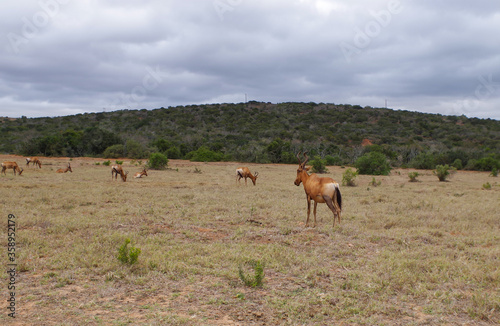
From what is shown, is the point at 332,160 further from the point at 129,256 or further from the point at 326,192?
the point at 129,256

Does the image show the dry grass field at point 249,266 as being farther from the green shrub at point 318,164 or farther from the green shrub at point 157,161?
the green shrub at point 157,161

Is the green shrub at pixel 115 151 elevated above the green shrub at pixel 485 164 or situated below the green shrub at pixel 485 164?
above

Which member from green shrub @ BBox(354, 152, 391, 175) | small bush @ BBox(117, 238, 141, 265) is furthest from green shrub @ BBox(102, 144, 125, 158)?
small bush @ BBox(117, 238, 141, 265)

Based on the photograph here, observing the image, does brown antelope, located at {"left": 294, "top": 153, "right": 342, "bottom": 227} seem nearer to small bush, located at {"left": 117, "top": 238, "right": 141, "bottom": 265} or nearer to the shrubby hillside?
small bush, located at {"left": 117, "top": 238, "right": 141, "bottom": 265}

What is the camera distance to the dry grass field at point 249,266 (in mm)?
4562

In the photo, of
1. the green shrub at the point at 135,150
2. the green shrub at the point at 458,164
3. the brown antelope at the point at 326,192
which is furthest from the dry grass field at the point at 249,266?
the green shrub at the point at 135,150

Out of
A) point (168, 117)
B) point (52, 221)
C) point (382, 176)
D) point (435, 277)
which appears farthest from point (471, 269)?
point (168, 117)

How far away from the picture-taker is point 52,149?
131 ft

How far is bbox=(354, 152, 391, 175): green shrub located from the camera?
26578 millimetres

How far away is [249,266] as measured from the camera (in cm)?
627

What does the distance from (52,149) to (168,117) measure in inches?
1199

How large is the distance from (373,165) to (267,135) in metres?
29.8

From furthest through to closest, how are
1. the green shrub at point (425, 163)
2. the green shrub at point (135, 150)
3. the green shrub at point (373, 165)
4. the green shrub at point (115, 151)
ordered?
the green shrub at point (115, 151), the green shrub at point (135, 150), the green shrub at point (425, 163), the green shrub at point (373, 165)

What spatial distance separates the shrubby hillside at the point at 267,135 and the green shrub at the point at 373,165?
9370mm
